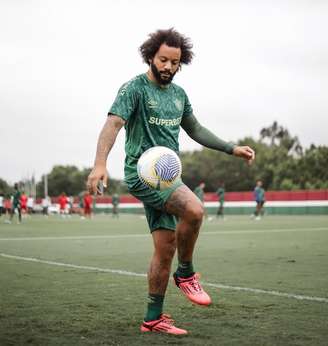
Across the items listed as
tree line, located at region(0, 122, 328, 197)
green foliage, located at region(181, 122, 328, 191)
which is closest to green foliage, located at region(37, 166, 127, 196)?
tree line, located at region(0, 122, 328, 197)

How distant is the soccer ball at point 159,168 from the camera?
5.23 m

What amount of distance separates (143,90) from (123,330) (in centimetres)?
186

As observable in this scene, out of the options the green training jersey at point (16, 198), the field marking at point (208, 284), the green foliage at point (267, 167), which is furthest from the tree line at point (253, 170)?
the field marking at point (208, 284)

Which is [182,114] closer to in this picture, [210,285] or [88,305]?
[88,305]

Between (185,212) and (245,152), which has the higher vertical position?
(245,152)

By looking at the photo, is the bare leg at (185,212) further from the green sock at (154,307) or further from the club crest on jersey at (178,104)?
the club crest on jersey at (178,104)

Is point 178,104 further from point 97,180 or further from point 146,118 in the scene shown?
point 97,180

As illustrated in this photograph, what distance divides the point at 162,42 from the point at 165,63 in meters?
0.18

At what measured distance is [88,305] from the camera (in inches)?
261

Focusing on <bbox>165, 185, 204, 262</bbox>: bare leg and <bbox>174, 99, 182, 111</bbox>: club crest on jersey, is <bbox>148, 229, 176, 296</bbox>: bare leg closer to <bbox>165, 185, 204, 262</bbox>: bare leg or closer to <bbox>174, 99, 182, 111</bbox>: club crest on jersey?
<bbox>165, 185, 204, 262</bbox>: bare leg

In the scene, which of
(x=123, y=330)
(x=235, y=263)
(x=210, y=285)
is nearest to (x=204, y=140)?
(x=123, y=330)

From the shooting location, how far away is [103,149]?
5129mm

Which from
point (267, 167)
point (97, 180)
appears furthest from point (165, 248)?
point (267, 167)

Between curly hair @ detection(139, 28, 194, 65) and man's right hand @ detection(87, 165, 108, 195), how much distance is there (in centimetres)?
116
